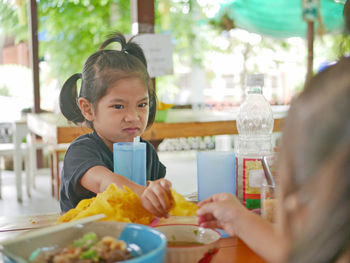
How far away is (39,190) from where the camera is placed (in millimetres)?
4453

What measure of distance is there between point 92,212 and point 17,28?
6.09 meters

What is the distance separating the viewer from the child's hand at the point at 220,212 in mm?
701

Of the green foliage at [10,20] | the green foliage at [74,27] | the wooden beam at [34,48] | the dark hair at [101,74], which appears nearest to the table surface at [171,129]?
the dark hair at [101,74]

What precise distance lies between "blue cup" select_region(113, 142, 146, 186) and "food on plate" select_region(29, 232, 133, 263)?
415mm

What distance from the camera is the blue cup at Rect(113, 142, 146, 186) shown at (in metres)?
1.03

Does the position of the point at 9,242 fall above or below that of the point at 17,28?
below

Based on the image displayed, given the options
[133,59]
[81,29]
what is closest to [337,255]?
[133,59]

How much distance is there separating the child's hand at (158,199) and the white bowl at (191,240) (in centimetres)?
4

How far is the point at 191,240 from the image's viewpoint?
30.1 inches

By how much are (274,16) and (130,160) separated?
4671mm

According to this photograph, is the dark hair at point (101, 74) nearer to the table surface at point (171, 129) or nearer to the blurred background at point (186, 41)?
the table surface at point (171, 129)

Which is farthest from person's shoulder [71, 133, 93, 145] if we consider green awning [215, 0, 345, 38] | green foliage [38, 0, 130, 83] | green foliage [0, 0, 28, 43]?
green foliage [0, 0, 28, 43]

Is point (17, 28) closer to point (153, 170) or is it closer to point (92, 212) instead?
point (153, 170)

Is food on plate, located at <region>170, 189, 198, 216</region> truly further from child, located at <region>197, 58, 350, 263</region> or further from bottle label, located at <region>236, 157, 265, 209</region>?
child, located at <region>197, 58, 350, 263</region>
